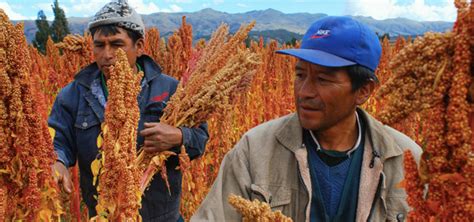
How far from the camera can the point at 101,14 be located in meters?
2.33

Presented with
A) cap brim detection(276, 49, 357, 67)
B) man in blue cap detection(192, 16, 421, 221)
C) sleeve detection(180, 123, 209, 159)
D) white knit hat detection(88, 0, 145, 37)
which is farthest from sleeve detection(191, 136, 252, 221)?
white knit hat detection(88, 0, 145, 37)

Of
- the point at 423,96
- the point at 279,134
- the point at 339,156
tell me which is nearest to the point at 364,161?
the point at 339,156

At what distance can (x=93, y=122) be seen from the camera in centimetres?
226

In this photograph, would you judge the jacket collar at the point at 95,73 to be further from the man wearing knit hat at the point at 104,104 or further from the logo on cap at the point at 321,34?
the logo on cap at the point at 321,34

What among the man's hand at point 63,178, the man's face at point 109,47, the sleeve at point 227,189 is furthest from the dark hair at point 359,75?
the man's face at point 109,47

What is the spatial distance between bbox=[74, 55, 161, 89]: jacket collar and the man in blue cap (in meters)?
0.97

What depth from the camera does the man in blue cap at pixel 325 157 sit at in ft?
4.83

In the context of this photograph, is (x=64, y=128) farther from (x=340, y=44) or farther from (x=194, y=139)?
(x=340, y=44)

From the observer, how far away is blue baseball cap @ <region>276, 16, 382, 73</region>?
1454 millimetres

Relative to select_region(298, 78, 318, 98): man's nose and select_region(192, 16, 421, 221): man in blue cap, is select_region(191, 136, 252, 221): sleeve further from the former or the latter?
select_region(298, 78, 318, 98): man's nose

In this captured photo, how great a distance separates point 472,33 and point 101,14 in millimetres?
1921

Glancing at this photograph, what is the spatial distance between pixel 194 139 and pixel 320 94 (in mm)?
861

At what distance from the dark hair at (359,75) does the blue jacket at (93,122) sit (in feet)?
2.95

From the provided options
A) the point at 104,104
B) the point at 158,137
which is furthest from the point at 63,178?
the point at 104,104
